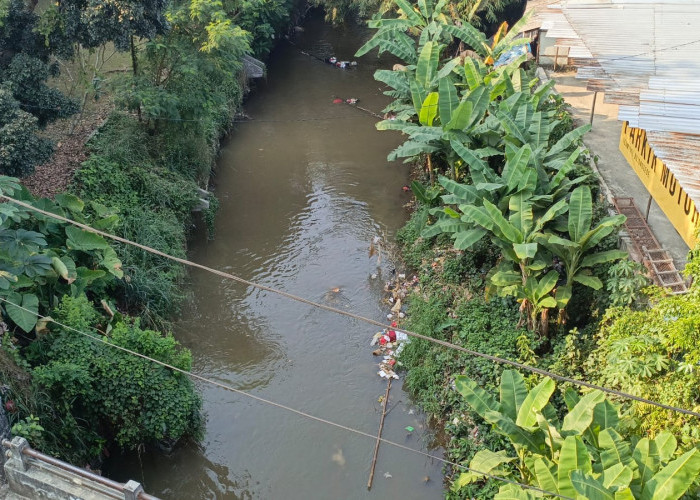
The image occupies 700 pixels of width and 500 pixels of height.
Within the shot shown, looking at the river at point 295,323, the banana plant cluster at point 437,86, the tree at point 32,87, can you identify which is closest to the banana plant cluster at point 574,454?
the river at point 295,323

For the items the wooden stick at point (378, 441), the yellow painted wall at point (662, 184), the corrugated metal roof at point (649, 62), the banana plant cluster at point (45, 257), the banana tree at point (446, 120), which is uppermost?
the corrugated metal roof at point (649, 62)

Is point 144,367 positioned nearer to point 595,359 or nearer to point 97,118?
point 595,359

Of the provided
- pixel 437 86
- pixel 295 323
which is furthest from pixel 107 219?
pixel 437 86

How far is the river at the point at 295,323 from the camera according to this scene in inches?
413

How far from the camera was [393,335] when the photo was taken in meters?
12.9

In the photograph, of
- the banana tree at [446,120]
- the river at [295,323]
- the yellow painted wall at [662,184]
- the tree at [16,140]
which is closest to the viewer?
the yellow painted wall at [662,184]

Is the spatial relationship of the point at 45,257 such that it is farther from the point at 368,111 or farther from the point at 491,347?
the point at 368,111

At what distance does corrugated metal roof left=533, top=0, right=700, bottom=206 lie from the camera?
10039mm

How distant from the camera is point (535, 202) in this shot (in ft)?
36.6

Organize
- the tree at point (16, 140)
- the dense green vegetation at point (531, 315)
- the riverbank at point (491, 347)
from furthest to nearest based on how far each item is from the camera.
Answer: the tree at point (16, 140) < the riverbank at point (491, 347) < the dense green vegetation at point (531, 315)

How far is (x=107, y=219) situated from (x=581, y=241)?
811 centimetres

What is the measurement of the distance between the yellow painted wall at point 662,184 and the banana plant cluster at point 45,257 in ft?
29.9

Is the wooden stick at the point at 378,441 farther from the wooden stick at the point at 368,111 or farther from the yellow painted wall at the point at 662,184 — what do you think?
the wooden stick at the point at 368,111

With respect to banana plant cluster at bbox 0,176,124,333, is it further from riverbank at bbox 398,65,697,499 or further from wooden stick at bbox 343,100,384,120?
wooden stick at bbox 343,100,384,120
